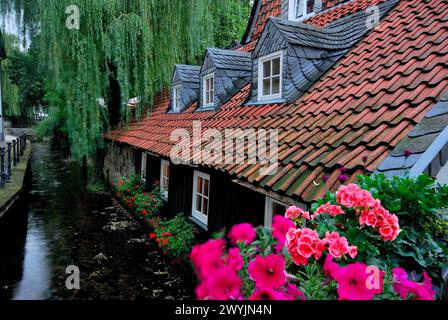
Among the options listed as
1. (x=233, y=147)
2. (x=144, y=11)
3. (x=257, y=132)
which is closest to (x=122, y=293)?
(x=233, y=147)

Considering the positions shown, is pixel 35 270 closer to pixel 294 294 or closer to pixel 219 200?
pixel 219 200

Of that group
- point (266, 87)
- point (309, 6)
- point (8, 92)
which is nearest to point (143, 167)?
point (266, 87)

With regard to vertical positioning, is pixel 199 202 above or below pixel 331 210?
below

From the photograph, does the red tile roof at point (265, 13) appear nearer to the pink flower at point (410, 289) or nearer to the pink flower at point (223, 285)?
the pink flower at point (410, 289)

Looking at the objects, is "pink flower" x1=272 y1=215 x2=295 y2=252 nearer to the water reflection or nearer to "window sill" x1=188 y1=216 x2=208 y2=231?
"window sill" x1=188 y1=216 x2=208 y2=231

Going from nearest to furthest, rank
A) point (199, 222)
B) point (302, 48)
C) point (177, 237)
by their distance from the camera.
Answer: point (302, 48)
point (177, 237)
point (199, 222)

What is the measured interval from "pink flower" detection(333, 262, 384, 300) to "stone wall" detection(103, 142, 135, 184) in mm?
10764

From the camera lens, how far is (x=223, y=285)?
1.24 meters

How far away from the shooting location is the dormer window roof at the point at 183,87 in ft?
31.4

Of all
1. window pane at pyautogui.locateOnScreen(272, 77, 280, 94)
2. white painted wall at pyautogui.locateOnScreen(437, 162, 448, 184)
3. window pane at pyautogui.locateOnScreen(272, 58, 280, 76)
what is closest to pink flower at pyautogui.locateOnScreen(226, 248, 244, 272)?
white painted wall at pyautogui.locateOnScreen(437, 162, 448, 184)

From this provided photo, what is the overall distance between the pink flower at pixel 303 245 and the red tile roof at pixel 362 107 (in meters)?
0.96

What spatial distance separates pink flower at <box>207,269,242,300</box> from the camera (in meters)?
1.22

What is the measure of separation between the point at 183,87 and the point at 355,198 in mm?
8417
